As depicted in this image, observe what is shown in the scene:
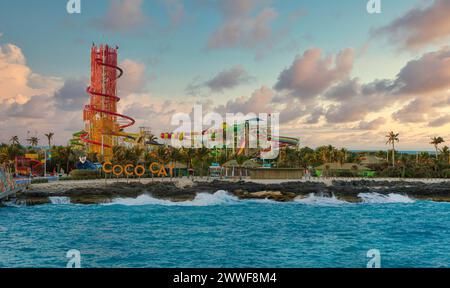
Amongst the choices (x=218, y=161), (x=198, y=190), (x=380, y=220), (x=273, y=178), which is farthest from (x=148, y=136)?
(x=380, y=220)

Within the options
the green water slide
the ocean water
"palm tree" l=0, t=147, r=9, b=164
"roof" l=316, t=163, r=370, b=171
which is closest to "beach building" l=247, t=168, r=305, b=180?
"roof" l=316, t=163, r=370, b=171

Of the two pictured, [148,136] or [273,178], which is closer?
[273,178]

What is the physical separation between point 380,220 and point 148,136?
5493cm

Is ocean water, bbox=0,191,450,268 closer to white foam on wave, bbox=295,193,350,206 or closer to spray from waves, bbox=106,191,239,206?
spray from waves, bbox=106,191,239,206

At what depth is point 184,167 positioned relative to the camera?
5659 centimetres

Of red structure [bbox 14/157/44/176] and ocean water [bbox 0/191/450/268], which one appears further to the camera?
red structure [bbox 14/157/44/176]

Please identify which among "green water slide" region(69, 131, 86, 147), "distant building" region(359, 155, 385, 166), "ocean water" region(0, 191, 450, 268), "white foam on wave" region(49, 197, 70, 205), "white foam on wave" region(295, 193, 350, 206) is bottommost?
"ocean water" region(0, 191, 450, 268)

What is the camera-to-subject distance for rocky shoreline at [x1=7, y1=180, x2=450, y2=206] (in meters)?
33.5

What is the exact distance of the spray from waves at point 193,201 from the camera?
32.9 m

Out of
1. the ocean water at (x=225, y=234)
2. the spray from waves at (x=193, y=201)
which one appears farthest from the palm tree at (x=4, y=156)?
the spray from waves at (x=193, y=201)

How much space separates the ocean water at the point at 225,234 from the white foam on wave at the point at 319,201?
0.62 metres

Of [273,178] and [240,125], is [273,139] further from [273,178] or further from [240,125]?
[273,178]

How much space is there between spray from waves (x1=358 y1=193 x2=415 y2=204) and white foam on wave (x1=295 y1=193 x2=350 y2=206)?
238 centimetres
